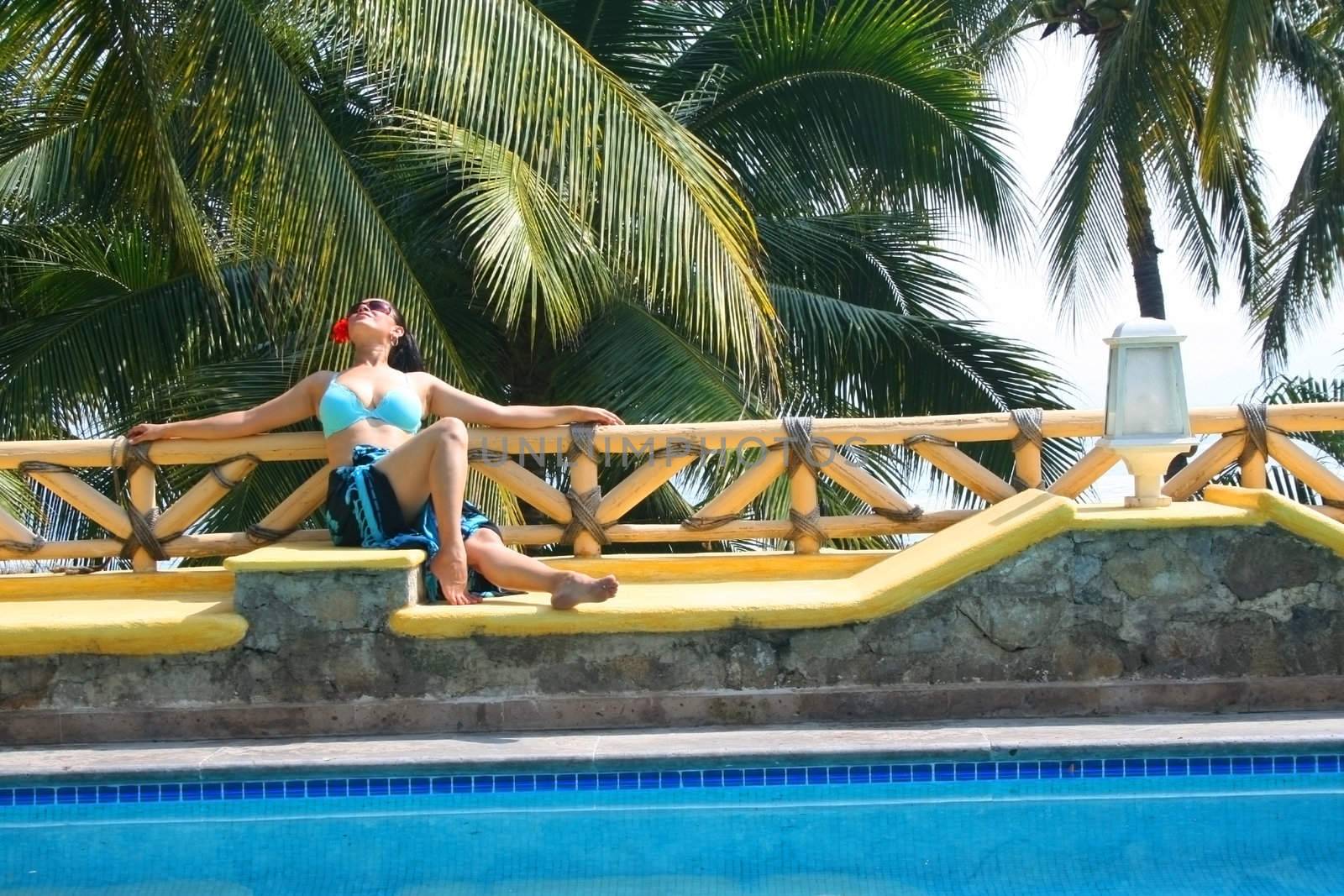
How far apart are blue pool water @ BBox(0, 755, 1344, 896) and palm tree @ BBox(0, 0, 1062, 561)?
2295 millimetres

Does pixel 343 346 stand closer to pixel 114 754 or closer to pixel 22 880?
pixel 114 754

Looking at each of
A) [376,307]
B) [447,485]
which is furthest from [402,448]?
[376,307]

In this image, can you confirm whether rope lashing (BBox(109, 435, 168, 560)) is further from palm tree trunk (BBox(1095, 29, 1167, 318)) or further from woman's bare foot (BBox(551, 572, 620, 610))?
palm tree trunk (BBox(1095, 29, 1167, 318))

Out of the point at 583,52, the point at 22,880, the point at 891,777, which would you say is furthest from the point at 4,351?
the point at 891,777

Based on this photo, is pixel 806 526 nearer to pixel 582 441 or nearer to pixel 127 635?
pixel 582 441

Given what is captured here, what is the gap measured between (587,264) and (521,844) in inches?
148

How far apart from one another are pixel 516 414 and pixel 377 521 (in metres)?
0.72

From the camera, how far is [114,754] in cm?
427

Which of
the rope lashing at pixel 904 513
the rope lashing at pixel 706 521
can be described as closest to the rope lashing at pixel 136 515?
the rope lashing at pixel 706 521

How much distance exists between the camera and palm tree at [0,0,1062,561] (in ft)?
19.6

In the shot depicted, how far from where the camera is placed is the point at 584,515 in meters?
5.29

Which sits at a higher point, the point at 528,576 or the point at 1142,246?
the point at 1142,246

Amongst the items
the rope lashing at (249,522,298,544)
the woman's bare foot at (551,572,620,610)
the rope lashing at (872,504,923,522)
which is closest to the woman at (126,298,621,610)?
the woman's bare foot at (551,572,620,610)

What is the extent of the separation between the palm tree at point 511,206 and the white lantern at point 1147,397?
159 centimetres
